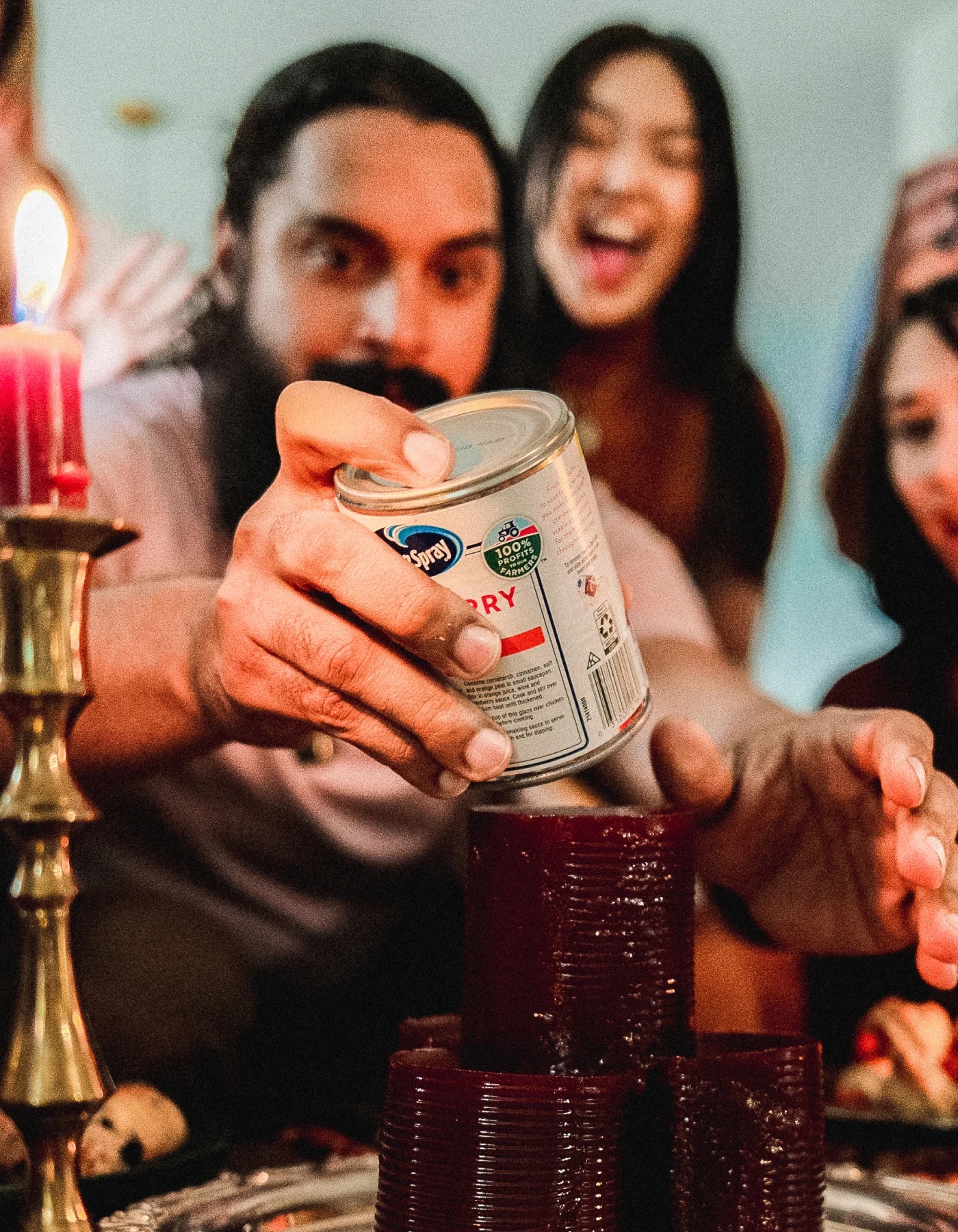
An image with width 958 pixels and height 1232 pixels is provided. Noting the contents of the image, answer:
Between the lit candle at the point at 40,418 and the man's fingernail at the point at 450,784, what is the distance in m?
0.27

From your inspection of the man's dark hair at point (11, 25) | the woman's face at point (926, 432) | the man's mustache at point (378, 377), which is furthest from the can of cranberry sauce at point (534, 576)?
the woman's face at point (926, 432)

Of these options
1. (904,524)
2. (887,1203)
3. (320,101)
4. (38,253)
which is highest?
(320,101)

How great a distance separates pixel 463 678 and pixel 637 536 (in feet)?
3.25

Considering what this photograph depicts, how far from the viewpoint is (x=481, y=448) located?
29.2 inches

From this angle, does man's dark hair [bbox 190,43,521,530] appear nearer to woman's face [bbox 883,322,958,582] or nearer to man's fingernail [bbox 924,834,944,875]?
woman's face [bbox 883,322,958,582]

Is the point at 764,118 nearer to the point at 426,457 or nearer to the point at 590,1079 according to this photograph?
the point at 426,457

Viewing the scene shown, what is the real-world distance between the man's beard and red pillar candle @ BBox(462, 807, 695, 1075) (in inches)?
31.8

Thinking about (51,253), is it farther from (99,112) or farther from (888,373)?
(888,373)

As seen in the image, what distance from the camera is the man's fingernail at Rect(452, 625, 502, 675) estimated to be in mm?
637

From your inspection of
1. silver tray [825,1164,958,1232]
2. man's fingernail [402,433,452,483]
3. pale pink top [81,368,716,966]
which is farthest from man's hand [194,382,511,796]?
pale pink top [81,368,716,966]

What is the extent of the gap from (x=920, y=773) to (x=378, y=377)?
837mm

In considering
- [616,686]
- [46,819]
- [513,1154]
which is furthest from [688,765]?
[46,819]

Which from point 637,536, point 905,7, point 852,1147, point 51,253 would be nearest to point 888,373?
point 637,536

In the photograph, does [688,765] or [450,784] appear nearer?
[450,784]
